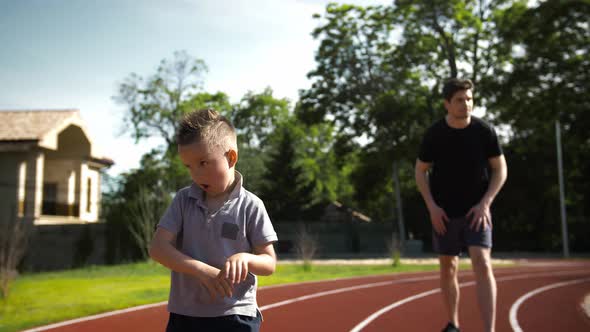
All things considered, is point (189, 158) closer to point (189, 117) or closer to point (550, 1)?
point (189, 117)

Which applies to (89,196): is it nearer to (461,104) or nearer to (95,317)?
(95,317)

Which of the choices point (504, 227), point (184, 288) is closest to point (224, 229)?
point (184, 288)

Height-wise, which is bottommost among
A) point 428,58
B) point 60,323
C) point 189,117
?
point 60,323

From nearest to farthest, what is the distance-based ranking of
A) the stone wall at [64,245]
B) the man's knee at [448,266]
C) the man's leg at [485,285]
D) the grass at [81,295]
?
the man's leg at [485,285] < the man's knee at [448,266] < the grass at [81,295] < the stone wall at [64,245]

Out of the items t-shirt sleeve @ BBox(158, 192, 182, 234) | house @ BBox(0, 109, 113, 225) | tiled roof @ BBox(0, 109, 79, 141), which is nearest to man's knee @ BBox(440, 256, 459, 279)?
t-shirt sleeve @ BBox(158, 192, 182, 234)

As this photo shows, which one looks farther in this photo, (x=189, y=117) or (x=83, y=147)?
(x=83, y=147)

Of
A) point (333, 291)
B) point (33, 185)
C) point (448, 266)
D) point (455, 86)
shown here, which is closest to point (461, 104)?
point (455, 86)

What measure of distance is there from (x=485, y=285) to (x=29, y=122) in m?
25.0

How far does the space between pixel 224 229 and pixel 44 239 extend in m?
24.2

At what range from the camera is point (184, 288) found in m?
2.28

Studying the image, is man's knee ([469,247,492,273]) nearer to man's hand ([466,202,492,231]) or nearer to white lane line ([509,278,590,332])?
man's hand ([466,202,492,231])

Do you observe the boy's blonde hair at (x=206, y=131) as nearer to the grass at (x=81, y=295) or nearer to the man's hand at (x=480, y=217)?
the man's hand at (x=480, y=217)

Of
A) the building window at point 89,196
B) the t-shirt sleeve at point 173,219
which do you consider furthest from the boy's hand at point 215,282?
the building window at point 89,196

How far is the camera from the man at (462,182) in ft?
14.7
